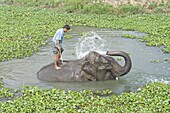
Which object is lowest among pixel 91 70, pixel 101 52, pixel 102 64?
pixel 91 70

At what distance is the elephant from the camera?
35.4 feet

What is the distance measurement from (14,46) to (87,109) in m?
7.83

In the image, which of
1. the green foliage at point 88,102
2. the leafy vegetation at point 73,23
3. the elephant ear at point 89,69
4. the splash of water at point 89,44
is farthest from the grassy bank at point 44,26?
the green foliage at point 88,102

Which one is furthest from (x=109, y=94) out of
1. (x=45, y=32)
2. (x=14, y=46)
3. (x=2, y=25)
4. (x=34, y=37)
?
(x=2, y=25)

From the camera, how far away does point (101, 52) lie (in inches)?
472

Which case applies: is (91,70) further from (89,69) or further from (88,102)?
(88,102)

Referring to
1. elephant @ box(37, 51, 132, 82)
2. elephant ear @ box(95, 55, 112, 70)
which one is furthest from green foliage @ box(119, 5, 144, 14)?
elephant ear @ box(95, 55, 112, 70)

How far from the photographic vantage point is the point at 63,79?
433 inches

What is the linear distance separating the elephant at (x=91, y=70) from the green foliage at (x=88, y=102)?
132 centimetres

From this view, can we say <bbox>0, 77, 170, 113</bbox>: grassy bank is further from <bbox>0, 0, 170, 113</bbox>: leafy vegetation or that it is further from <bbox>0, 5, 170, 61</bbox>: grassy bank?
<bbox>0, 5, 170, 61</bbox>: grassy bank

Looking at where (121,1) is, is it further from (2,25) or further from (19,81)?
(19,81)

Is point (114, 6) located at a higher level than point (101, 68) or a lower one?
higher

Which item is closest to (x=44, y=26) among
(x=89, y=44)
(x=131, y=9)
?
(x=89, y=44)

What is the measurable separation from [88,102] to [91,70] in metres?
2.16
